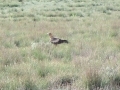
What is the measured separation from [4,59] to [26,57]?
657 mm

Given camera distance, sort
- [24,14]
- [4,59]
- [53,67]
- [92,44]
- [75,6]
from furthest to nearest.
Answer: [75,6] → [24,14] → [92,44] → [4,59] → [53,67]

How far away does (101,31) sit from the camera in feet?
36.0

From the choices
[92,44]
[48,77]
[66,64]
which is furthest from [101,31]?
[48,77]

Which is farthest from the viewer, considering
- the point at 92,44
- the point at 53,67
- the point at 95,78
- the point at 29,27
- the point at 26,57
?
the point at 29,27

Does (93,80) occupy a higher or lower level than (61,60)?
higher

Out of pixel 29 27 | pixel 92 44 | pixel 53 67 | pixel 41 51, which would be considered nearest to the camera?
pixel 53 67

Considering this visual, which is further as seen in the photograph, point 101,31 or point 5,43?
point 101,31

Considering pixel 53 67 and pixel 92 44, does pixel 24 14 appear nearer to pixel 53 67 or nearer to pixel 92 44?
pixel 92 44

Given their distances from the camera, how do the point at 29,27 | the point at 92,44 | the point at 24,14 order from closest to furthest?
the point at 92,44, the point at 29,27, the point at 24,14

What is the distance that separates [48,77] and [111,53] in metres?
2.41

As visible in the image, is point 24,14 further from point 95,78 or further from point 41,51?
point 95,78

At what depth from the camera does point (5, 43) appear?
8812 millimetres

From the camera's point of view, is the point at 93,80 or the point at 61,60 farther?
the point at 61,60

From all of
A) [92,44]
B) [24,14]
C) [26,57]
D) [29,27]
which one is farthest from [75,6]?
Result: [26,57]
